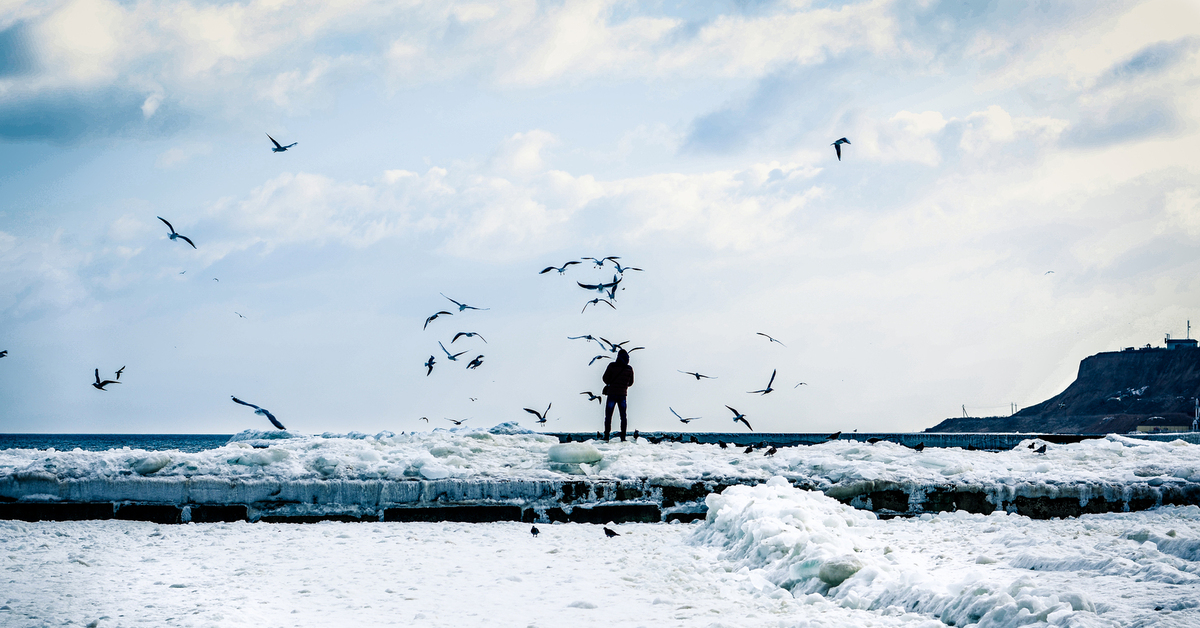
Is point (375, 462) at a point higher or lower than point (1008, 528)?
higher

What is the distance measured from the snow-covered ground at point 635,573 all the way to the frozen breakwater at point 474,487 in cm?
35

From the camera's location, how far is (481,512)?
7848mm

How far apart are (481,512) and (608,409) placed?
4970 millimetres

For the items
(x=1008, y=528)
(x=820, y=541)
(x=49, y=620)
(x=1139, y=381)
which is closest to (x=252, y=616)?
(x=49, y=620)

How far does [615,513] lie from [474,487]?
1.40 metres

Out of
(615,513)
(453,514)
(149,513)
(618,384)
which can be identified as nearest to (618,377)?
(618,384)

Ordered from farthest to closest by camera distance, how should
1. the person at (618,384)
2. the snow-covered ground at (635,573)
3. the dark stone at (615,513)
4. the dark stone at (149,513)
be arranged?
1. the person at (618,384)
2. the dark stone at (615,513)
3. the dark stone at (149,513)
4. the snow-covered ground at (635,573)

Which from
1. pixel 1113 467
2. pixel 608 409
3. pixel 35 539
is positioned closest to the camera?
pixel 35 539

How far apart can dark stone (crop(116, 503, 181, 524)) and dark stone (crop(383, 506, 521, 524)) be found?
78.4 inches

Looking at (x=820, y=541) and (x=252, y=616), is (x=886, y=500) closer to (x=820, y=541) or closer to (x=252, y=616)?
(x=820, y=541)

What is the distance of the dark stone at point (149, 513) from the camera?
25.4 feet

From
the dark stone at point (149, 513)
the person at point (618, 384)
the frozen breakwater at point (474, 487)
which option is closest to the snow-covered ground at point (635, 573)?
the dark stone at point (149, 513)

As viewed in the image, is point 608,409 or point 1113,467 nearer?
point 1113,467

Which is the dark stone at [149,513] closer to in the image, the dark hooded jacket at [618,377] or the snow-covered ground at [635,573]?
the snow-covered ground at [635,573]
